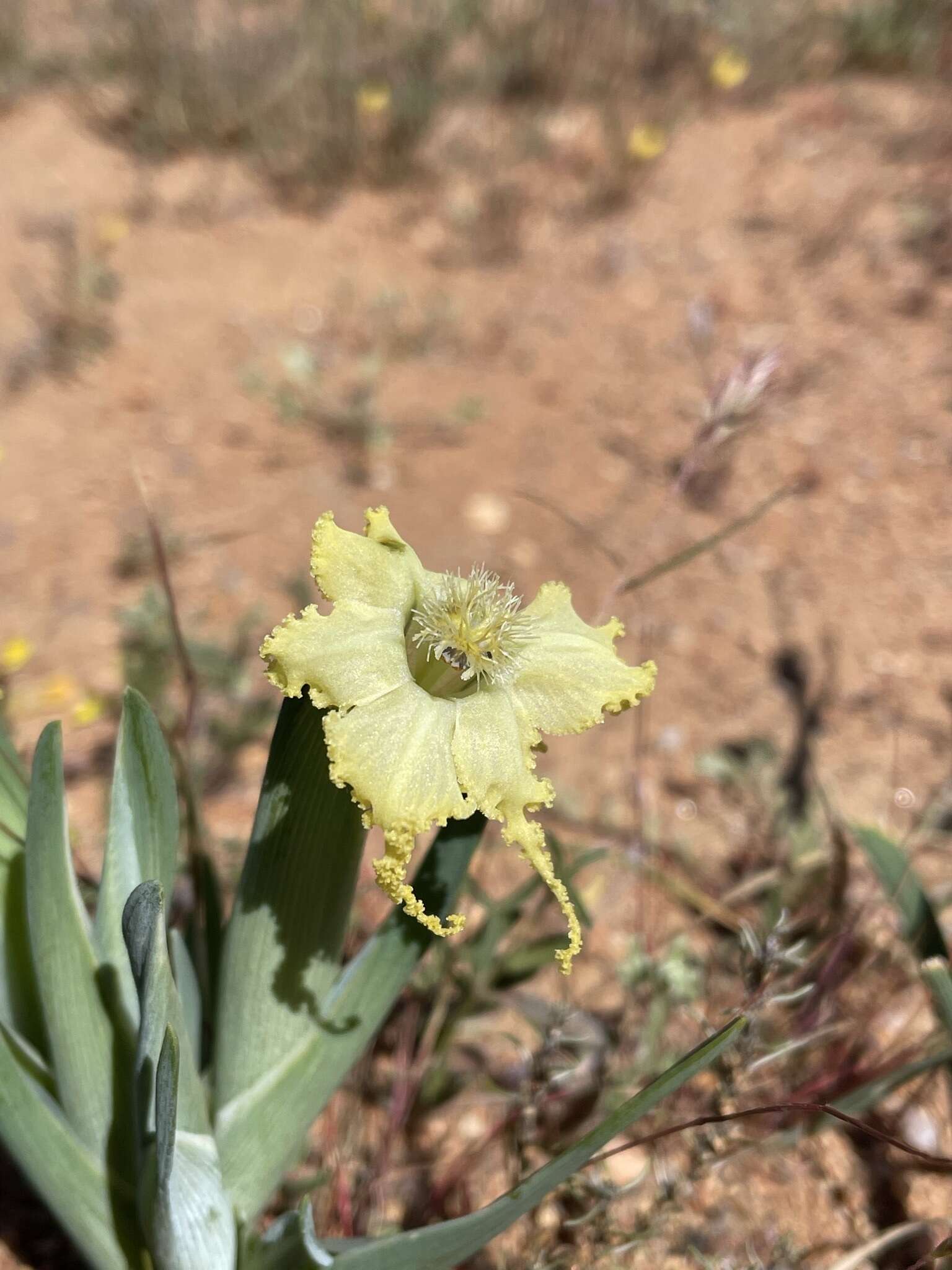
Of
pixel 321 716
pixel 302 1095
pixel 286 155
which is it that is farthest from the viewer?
pixel 286 155

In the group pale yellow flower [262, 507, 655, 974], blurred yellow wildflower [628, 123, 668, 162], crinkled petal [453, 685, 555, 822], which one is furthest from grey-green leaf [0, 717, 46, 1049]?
blurred yellow wildflower [628, 123, 668, 162]

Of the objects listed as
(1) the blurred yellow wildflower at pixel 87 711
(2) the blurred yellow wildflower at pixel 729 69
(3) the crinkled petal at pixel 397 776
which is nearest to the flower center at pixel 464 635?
(3) the crinkled petal at pixel 397 776

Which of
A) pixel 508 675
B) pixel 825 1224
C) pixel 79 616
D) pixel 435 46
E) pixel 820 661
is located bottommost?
pixel 825 1224

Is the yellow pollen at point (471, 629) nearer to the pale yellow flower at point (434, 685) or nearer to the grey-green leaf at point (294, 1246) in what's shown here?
the pale yellow flower at point (434, 685)

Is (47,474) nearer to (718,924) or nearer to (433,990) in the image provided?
(433,990)

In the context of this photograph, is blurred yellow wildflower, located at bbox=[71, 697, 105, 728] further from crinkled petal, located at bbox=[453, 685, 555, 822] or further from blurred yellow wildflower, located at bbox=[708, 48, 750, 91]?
blurred yellow wildflower, located at bbox=[708, 48, 750, 91]

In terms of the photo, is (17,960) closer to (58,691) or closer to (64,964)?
(64,964)

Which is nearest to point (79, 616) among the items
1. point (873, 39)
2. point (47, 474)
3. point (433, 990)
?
point (47, 474)
